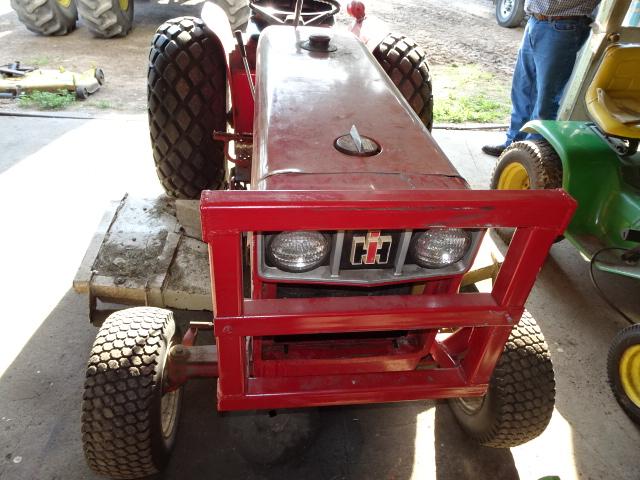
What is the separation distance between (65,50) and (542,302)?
6.02m

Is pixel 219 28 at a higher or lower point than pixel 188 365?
higher

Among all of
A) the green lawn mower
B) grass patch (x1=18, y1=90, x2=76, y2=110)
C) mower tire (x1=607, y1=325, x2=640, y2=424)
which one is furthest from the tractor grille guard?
grass patch (x1=18, y1=90, x2=76, y2=110)

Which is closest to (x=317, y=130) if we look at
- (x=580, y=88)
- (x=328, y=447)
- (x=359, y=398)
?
(x=359, y=398)

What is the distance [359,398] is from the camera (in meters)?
1.46

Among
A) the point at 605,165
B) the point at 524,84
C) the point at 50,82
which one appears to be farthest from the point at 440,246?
the point at 50,82

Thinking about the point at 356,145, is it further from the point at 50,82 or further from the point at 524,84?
the point at 50,82

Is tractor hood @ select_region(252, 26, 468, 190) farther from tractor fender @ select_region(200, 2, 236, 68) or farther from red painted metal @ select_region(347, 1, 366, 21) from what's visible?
red painted metal @ select_region(347, 1, 366, 21)

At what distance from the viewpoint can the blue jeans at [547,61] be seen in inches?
135

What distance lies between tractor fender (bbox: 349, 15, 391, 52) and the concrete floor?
1688 millimetres

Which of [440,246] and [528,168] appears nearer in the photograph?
[440,246]

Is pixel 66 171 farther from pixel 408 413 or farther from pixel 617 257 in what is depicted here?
pixel 617 257

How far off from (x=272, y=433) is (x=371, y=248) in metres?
1.07

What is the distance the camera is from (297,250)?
1277mm

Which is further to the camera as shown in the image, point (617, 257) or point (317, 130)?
point (617, 257)
